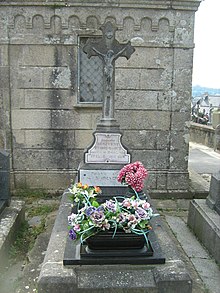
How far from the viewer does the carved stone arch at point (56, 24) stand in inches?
244

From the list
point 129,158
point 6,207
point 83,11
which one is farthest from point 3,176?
point 83,11

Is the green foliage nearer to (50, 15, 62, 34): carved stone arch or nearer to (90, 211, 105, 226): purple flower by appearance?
(90, 211, 105, 226): purple flower

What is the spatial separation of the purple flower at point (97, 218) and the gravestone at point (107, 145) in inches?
63.7

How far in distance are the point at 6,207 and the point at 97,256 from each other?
225cm

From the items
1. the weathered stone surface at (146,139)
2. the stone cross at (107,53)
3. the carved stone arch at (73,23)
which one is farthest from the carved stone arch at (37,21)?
the weathered stone surface at (146,139)

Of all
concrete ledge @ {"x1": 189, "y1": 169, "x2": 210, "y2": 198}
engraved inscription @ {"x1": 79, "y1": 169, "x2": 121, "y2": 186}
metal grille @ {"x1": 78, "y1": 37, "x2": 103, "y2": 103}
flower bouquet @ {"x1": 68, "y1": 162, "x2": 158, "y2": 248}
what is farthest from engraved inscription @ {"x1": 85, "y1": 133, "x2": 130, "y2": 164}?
concrete ledge @ {"x1": 189, "y1": 169, "x2": 210, "y2": 198}

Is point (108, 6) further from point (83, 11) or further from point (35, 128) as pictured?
point (35, 128)

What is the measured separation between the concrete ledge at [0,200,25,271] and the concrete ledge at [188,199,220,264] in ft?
8.65

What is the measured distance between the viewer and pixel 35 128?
6500 millimetres

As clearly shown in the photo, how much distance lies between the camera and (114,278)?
2893 millimetres

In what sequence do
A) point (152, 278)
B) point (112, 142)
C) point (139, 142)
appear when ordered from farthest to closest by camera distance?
1. point (139, 142)
2. point (112, 142)
3. point (152, 278)

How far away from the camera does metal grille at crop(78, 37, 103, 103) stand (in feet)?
21.3

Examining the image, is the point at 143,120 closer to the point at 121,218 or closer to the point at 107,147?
the point at 107,147

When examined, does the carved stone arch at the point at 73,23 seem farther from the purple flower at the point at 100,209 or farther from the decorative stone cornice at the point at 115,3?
the purple flower at the point at 100,209
